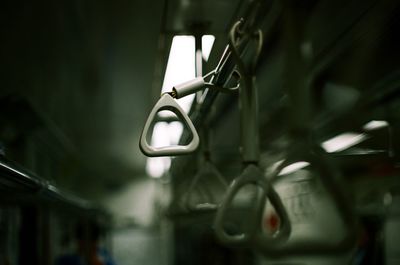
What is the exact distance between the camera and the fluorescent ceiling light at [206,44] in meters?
1.31

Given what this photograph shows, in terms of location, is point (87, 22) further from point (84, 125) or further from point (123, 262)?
point (123, 262)

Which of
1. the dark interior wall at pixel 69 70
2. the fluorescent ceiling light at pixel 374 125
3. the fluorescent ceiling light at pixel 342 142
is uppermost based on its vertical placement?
the dark interior wall at pixel 69 70

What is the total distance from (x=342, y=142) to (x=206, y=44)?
0.97 metres

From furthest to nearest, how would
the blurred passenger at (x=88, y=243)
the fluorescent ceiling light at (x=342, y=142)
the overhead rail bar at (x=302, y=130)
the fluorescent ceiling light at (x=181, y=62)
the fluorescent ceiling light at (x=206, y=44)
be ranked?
the blurred passenger at (x=88, y=243) < the fluorescent ceiling light at (x=342, y=142) < the fluorescent ceiling light at (x=181, y=62) < the fluorescent ceiling light at (x=206, y=44) < the overhead rail bar at (x=302, y=130)

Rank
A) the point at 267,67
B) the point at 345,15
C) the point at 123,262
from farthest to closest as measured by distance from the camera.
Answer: the point at 123,262 → the point at 267,67 → the point at 345,15

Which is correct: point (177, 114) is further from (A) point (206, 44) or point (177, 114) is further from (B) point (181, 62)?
(B) point (181, 62)

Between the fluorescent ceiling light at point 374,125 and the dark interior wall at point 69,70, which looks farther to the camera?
the dark interior wall at point 69,70

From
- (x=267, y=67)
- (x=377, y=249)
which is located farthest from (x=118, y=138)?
(x=377, y=249)

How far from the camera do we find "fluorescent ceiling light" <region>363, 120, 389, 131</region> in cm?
177

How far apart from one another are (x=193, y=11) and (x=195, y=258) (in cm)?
396

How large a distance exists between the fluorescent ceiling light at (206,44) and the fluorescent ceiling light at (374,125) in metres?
0.79

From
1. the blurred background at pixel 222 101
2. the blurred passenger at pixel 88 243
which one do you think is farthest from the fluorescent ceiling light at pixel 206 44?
the blurred passenger at pixel 88 243

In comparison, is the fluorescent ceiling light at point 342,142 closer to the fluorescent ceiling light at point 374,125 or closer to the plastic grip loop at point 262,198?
the fluorescent ceiling light at point 374,125

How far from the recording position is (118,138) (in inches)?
196
